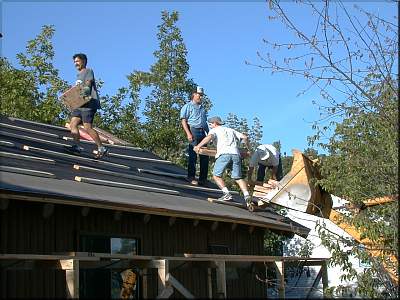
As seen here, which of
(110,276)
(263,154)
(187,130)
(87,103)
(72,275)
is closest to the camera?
(72,275)

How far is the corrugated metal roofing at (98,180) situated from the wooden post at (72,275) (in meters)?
0.91

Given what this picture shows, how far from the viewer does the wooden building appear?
8.26 metres

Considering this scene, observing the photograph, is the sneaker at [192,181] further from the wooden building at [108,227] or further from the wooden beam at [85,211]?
the wooden beam at [85,211]

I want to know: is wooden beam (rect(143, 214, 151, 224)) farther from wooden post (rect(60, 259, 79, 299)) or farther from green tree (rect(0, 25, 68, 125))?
green tree (rect(0, 25, 68, 125))

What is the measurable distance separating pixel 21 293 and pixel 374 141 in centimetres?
544

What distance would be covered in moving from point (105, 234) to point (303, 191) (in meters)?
3.30

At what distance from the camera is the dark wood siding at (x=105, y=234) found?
855 cm

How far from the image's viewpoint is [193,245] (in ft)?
39.3

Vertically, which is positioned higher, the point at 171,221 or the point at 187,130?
the point at 187,130

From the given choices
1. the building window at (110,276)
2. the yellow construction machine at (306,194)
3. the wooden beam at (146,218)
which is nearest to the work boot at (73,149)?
the wooden beam at (146,218)

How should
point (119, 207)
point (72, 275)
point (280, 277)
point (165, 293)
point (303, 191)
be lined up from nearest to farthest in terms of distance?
point (72, 275), point (165, 293), point (119, 207), point (303, 191), point (280, 277)

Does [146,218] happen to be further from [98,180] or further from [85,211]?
[85,211]

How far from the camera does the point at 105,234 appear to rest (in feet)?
33.5

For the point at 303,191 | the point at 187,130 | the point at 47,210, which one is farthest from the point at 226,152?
the point at 47,210
